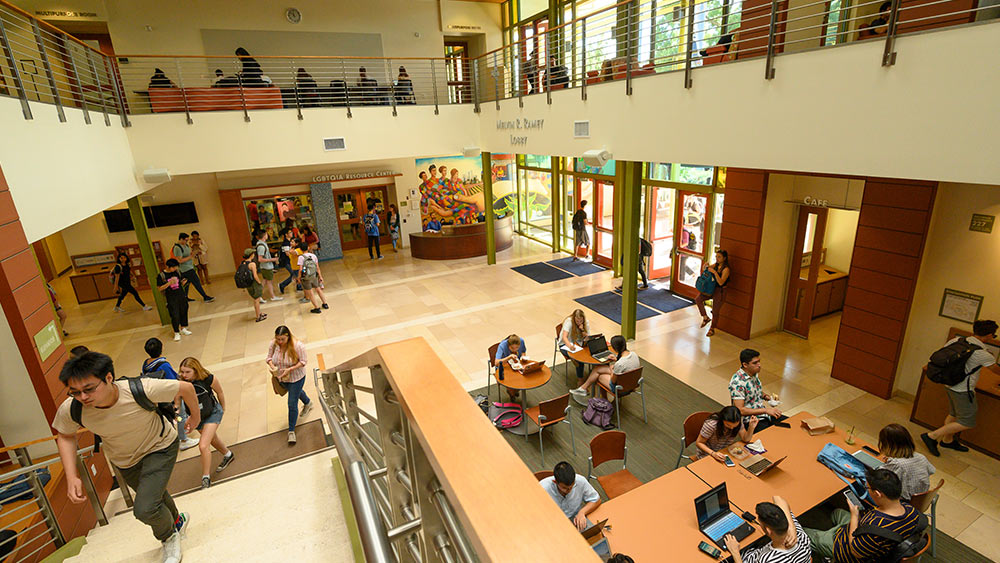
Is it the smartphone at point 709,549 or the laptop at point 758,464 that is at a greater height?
the smartphone at point 709,549

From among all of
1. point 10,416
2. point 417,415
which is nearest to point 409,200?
point 10,416

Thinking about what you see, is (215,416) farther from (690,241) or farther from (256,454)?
(690,241)

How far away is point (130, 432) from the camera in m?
3.16

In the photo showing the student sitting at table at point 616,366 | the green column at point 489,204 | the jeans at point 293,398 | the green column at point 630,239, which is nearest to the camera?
the jeans at point 293,398

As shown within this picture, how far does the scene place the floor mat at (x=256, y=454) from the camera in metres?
5.47

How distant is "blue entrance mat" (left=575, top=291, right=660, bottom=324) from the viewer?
9802 millimetres

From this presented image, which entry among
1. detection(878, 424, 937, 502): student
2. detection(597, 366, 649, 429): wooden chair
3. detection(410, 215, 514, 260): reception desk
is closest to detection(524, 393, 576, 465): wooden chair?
detection(597, 366, 649, 429): wooden chair

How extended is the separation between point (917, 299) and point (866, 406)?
1579 mm

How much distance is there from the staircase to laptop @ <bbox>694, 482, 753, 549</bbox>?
8.50 ft

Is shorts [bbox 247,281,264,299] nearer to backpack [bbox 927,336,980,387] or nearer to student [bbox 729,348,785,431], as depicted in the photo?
student [bbox 729,348,785,431]

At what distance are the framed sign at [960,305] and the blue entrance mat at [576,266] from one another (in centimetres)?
734

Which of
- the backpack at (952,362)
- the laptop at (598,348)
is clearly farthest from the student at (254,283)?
the backpack at (952,362)

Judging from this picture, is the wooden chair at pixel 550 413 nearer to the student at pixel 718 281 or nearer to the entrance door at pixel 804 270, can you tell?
the student at pixel 718 281

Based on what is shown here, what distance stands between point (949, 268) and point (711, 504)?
506 cm
